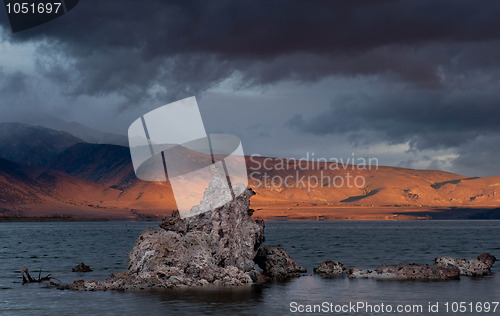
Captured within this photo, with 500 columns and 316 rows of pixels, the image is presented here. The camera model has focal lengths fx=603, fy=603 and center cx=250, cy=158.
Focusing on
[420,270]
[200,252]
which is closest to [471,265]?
[420,270]

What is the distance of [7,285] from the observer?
50375mm

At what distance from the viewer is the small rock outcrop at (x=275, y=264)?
54.8 m

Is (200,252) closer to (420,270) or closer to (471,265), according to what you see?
(420,270)

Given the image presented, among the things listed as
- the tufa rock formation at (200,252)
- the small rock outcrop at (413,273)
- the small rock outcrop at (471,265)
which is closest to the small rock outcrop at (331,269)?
the small rock outcrop at (413,273)

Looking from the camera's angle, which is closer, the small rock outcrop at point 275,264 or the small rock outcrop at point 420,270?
the small rock outcrop at point 420,270

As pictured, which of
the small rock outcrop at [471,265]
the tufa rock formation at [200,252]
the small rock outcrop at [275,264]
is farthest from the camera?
the small rock outcrop at [471,265]

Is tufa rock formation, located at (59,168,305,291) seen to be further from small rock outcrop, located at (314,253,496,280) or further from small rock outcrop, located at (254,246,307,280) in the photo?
small rock outcrop, located at (314,253,496,280)

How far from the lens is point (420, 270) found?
52938 millimetres

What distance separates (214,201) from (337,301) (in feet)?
52.2

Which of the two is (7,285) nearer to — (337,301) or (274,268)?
(274,268)

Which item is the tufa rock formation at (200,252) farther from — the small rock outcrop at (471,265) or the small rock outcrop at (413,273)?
the small rock outcrop at (471,265)

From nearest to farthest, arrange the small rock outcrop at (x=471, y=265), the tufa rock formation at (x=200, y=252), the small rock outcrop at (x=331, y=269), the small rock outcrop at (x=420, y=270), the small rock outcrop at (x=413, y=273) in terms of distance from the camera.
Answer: the tufa rock formation at (x=200, y=252), the small rock outcrop at (x=413, y=273), the small rock outcrop at (x=420, y=270), the small rock outcrop at (x=471, y=265), the small rock outcrop at (x=331, y=269)

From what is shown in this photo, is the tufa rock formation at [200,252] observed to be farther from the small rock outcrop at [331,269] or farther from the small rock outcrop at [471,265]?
the small rock outcrop at [471,265]

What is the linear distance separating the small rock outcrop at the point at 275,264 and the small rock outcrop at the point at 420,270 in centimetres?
304
